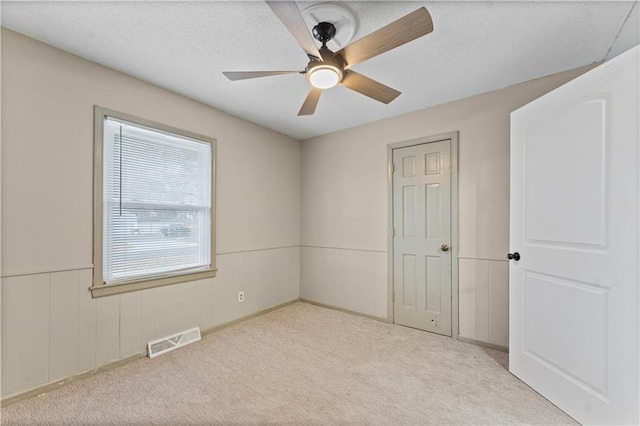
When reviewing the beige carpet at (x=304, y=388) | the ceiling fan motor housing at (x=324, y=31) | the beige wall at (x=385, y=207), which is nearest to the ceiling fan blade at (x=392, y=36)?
the ceiling fan motor housing at (x=324, y=31)

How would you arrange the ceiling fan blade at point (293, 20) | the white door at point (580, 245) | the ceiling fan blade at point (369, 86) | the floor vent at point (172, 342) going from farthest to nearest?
the floor vent at point (172, 342), the ceiling fan blade at point (369, 86), the white door at point (580, 245), the ceiling fan blade at point (293, 20)

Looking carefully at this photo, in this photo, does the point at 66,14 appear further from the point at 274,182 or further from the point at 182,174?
the point at 274,182

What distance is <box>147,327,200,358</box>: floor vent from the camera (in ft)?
8.51

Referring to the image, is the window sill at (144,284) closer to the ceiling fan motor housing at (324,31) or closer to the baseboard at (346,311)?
the baseboard at (346,311)

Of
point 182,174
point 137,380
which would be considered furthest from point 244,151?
point 137,380

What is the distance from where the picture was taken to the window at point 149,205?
237 centimetres

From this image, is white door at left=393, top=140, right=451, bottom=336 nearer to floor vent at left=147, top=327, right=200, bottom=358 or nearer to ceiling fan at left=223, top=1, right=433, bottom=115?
ceiling fan at left=223, top=1, right=433, bottom=115

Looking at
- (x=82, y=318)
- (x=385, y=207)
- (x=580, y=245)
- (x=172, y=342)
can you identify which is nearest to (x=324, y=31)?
(x=580, y=245)

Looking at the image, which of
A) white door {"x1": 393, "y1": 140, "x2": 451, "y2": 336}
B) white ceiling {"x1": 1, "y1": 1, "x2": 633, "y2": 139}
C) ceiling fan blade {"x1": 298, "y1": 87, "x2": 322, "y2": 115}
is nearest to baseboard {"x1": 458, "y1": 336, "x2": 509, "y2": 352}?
white door {"x1": 393, "y1": 140, "x2": 451, "y2": 336}

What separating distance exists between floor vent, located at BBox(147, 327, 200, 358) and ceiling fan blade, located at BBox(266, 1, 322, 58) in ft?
9.08

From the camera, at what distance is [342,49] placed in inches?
65.7

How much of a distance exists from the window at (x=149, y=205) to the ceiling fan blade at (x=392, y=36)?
198cm

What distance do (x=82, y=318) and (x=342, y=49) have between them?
2716mm

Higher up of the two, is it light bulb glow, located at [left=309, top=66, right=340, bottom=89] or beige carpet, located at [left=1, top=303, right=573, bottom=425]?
light bulb glow, located at [left=309, top=66, right=340, bottom=89]
